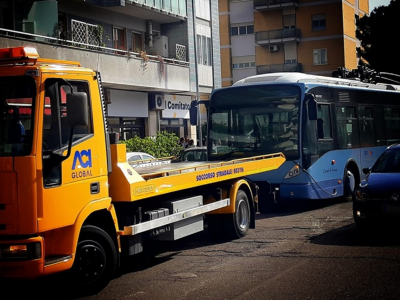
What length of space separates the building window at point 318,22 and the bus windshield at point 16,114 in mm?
56832

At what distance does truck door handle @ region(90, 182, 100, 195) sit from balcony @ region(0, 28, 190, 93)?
465 inches

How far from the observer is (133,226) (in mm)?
8703

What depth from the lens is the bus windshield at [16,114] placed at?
24.2 feet

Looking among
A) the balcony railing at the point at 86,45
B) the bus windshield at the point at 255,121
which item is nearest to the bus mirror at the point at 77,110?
the bus windshield at the point at 255,121

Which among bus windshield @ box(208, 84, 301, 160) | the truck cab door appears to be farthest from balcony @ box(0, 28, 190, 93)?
the truck cab door

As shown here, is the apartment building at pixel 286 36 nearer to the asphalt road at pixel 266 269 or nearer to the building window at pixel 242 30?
the building window at pixel 242 30

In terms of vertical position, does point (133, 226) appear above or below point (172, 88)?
below

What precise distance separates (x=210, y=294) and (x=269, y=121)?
27.5 feet

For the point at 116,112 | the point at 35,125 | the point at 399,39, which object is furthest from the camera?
the point at 399,39

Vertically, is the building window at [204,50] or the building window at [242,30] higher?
the building window at [242,30]

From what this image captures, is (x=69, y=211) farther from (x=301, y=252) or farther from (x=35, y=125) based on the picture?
(x=301, y=252)

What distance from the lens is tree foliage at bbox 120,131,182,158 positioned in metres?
24.8

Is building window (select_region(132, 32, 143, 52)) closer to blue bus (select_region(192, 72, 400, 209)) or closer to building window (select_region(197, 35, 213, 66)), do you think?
building window (select_region(197, 35, 213, 66))

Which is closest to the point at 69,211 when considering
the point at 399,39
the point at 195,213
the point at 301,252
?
the point at 195,213
